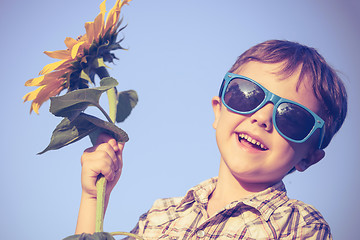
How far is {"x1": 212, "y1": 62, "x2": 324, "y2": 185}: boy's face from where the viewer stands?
140cm

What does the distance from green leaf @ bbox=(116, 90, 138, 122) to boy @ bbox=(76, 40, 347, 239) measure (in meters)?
0.13

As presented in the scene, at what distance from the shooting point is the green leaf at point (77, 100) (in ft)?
3.44

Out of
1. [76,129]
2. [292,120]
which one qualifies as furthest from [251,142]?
[76,129]

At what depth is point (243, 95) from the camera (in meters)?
1.45

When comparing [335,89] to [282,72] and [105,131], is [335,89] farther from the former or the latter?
[105,131]

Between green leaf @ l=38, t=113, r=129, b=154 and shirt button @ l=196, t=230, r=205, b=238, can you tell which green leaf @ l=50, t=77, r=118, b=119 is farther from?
shirt button @ l=196, t=230, r=205, b=238

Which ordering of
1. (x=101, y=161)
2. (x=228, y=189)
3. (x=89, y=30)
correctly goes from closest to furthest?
1. (x=89, y=30)
2. (x=101, y=161)
3. (x=228, y=189)

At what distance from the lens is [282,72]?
1.45 metres

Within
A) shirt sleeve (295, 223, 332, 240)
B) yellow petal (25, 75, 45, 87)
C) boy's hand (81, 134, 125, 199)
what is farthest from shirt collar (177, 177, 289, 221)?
yellow petal (25, 75, 45, 87)

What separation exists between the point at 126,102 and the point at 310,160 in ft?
2.27

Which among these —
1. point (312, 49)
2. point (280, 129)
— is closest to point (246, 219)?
point (280, 129)

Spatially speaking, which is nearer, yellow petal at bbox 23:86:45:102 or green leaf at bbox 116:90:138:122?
yellow petal at bbox 23:86:45:102

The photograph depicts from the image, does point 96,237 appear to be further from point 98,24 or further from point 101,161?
point 98,24

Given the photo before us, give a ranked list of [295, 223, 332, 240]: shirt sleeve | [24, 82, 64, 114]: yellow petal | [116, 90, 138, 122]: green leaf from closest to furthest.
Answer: [24, 82, 64, 114]: yellow petal, [295, 223, 332, 240]: shirt sleeve, [116, 90, 138, 122]: green leaf
